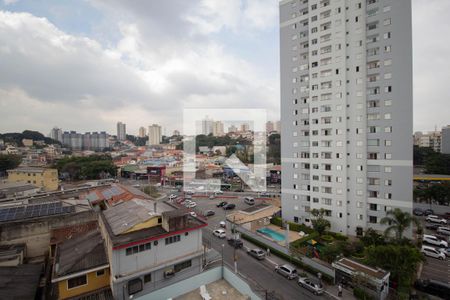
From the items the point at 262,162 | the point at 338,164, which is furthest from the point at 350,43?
the point at 262,162

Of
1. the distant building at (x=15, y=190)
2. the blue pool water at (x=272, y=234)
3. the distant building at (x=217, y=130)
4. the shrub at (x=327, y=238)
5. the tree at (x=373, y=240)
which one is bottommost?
the blue pool water at (x=272, y=234)

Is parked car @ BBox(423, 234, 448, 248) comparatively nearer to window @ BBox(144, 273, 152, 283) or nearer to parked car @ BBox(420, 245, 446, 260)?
parked car @ BBox(420, 245, 446, 260)

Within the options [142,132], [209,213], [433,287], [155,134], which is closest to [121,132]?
[142,132]

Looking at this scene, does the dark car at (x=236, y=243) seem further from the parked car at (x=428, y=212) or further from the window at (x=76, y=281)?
the parked car at (x=428, y=212)


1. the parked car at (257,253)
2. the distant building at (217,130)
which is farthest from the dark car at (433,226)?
the distant building at (217,130)

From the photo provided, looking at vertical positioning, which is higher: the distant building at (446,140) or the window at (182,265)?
the distant building at (446,140)

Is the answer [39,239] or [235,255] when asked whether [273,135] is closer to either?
[235,255]

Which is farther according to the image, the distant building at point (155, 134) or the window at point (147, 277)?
the distant building at point (155, 134)
